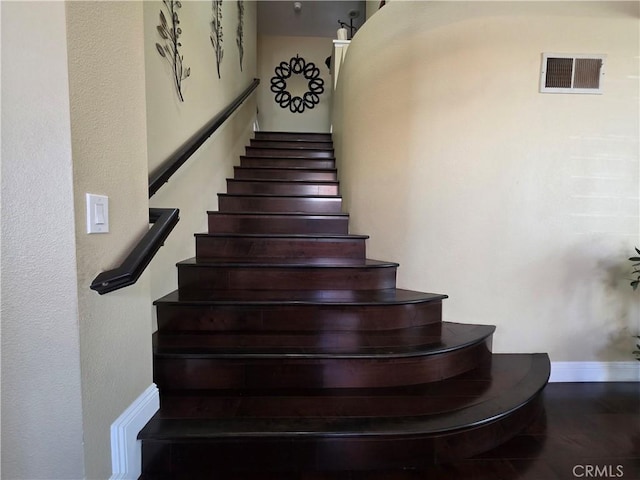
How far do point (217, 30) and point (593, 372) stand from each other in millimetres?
3761

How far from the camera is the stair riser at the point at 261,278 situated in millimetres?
1931

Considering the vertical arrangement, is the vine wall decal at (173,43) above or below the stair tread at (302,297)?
above

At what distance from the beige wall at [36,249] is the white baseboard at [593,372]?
2.52 meters

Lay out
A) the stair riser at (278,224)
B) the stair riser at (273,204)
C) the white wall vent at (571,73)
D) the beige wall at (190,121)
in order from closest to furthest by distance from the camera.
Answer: the beige wall at (190,121)
the white wall vent at (571,73)
the stair riser at (278,224)
the stair riser at (273,204)

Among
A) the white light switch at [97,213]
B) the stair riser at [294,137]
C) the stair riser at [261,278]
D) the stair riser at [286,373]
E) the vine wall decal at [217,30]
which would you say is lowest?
the stair riser at [286,373]

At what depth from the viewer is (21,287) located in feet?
2.58

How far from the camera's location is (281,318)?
5.59 ft

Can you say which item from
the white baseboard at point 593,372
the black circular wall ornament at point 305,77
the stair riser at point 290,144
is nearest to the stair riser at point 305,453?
the white baseboard at point 593,372

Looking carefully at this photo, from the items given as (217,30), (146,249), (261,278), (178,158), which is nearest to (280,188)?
(261,278)

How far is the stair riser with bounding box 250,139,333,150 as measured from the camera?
384cm

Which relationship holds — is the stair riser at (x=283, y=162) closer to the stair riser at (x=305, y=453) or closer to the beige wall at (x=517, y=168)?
the beige wall at (x=517, y=168)

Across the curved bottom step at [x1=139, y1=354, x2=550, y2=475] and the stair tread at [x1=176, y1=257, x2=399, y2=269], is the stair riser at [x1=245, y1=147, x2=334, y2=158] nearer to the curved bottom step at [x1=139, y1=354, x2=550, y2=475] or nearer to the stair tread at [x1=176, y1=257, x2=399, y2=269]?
the stair tread at [x1=176, y1=257, x2=399, y2=269]

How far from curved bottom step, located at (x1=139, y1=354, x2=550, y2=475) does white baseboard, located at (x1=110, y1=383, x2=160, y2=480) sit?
0.03 m

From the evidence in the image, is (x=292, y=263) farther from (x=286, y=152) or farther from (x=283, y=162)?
(x=286, y=152)
